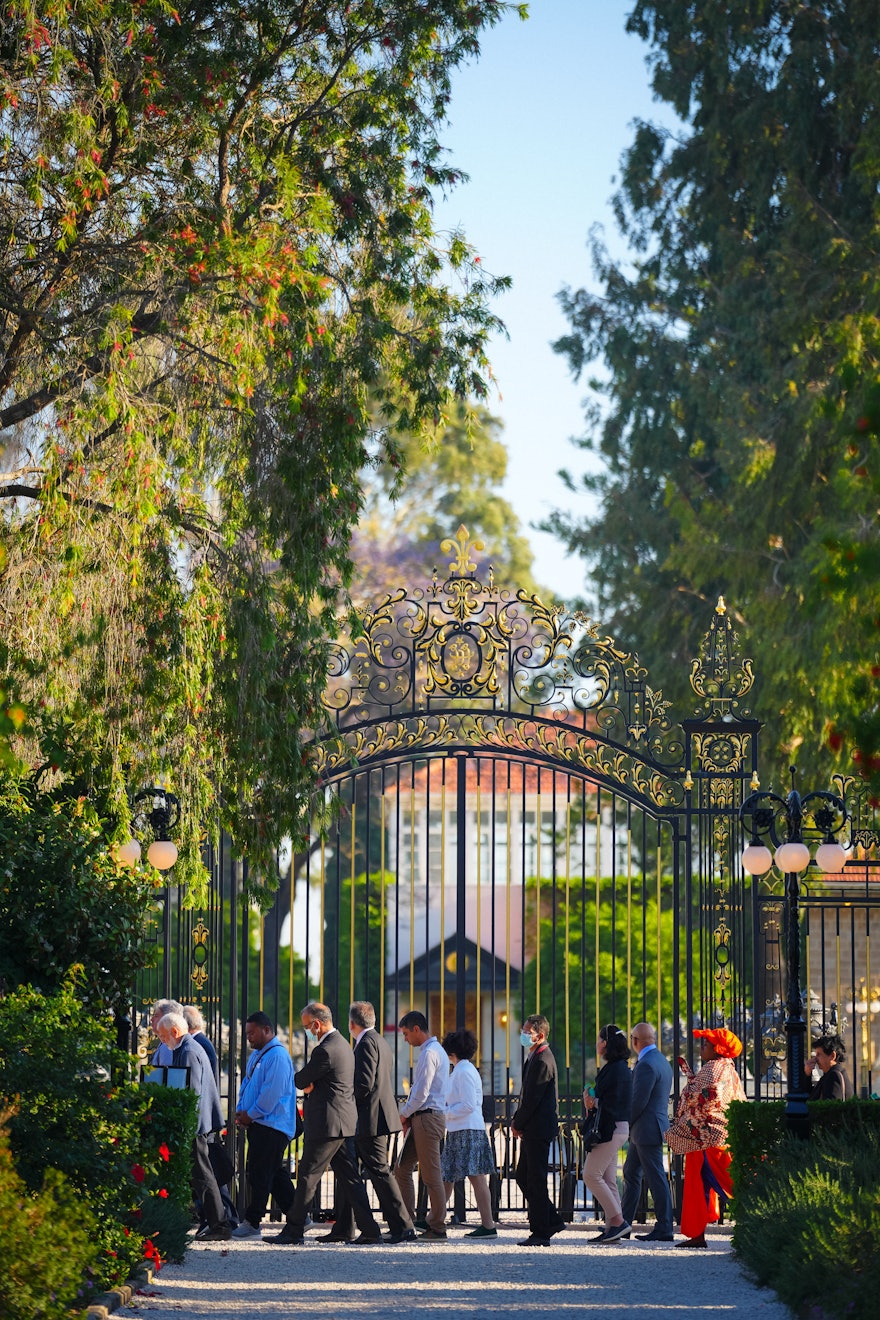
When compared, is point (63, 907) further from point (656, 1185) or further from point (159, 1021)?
point (656, 1185)

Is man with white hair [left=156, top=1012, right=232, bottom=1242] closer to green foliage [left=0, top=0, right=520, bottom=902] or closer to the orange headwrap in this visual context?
green foliage [left=0, top=0, right=520, bottom=902]

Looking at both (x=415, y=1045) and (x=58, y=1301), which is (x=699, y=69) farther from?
(x=58, y=1301)

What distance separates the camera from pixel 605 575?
28.9 meters

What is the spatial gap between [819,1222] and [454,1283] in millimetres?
2195

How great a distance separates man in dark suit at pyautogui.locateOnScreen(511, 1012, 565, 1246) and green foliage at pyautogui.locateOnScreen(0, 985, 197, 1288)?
9.27 feet

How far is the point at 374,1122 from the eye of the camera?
11.8 metres

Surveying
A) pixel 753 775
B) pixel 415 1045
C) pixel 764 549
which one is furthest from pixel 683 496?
pixel 415 1045

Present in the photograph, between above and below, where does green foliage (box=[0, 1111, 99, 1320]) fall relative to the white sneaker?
above

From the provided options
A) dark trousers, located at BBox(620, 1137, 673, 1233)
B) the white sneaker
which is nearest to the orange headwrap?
dark trousers, located at BBox(620, 1137, 673, 1233)

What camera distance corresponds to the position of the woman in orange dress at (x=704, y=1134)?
38.9ft

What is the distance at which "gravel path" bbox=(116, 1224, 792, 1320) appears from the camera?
905 centimetres

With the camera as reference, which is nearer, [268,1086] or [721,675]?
[268,1086]

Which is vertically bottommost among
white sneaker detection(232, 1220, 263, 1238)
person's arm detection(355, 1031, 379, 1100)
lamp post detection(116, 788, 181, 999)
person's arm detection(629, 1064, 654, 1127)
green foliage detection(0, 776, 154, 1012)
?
white sneaker detection(232, 1220, 263, 1238)

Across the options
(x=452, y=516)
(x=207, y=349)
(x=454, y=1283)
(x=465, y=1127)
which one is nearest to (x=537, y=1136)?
(x=465, y=1127)
